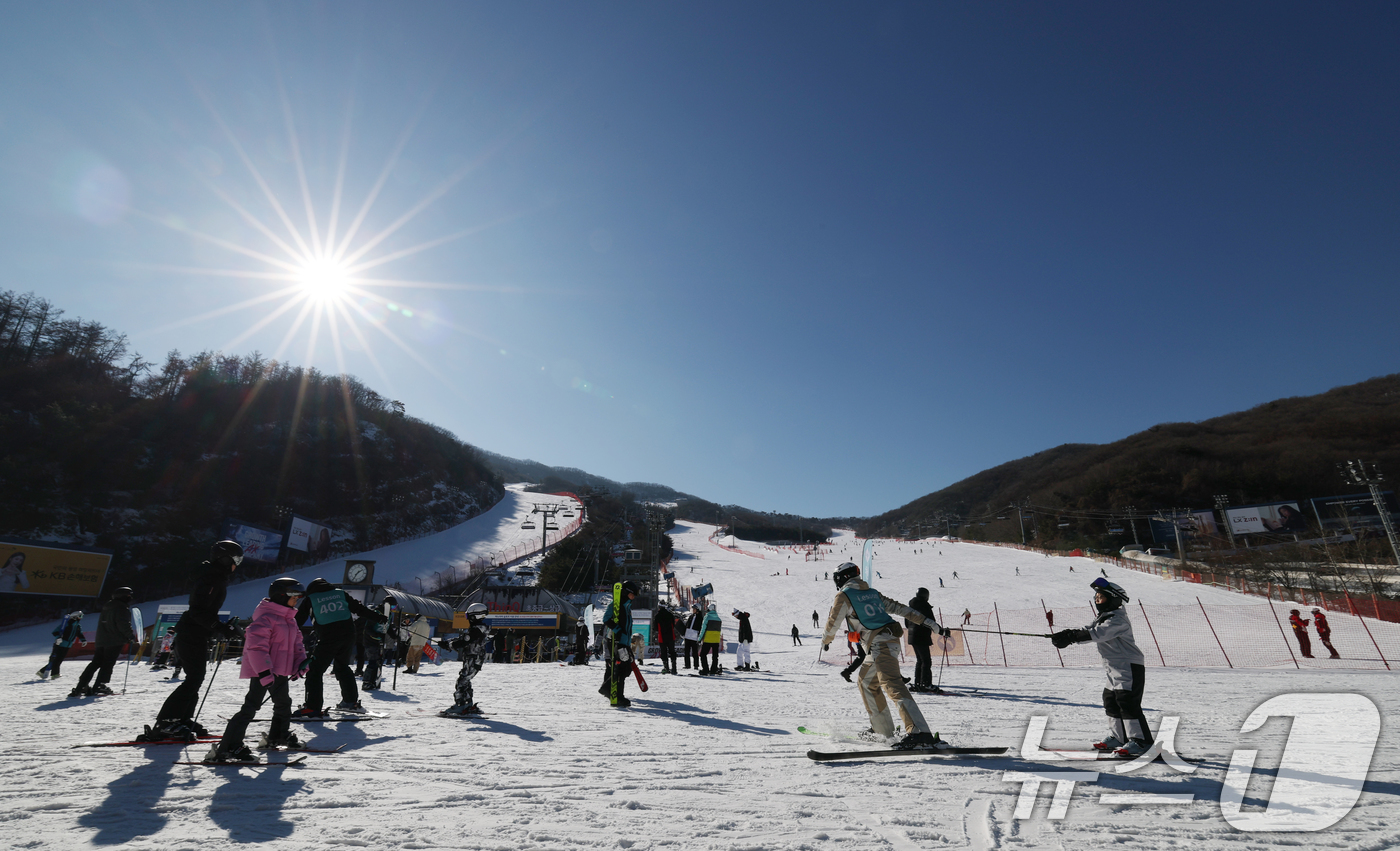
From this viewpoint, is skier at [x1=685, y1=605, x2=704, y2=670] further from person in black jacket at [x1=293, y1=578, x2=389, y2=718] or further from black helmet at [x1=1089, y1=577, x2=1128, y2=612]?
black helmet at [x1=1089, y1=577, x2=1128, y2=612]

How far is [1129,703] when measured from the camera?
5.09 metres

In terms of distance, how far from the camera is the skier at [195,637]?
5250mm

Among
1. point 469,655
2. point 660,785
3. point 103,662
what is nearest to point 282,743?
point 469,655

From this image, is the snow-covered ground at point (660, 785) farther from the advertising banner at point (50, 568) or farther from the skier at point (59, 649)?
the advertising banner at point (50, 568)

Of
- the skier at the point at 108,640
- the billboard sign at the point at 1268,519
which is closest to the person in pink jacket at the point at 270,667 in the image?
the skier at the point at 108,640

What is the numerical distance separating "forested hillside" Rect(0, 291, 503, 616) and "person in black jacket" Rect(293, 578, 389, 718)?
40.5m

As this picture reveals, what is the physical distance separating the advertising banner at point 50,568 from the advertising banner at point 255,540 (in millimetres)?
8258

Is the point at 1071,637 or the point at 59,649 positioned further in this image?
the point at 59,649

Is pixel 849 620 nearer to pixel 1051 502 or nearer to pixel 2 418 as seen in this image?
pixel 2 418

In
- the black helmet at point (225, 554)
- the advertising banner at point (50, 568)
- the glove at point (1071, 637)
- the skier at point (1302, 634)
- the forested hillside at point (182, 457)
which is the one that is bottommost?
the skier at point (1302, 634)

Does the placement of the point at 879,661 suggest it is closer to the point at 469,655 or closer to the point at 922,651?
the point at 469,655

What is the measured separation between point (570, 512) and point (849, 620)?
77793 millimetres

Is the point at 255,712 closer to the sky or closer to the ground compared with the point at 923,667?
closer to the sky

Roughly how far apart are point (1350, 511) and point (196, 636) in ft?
347
